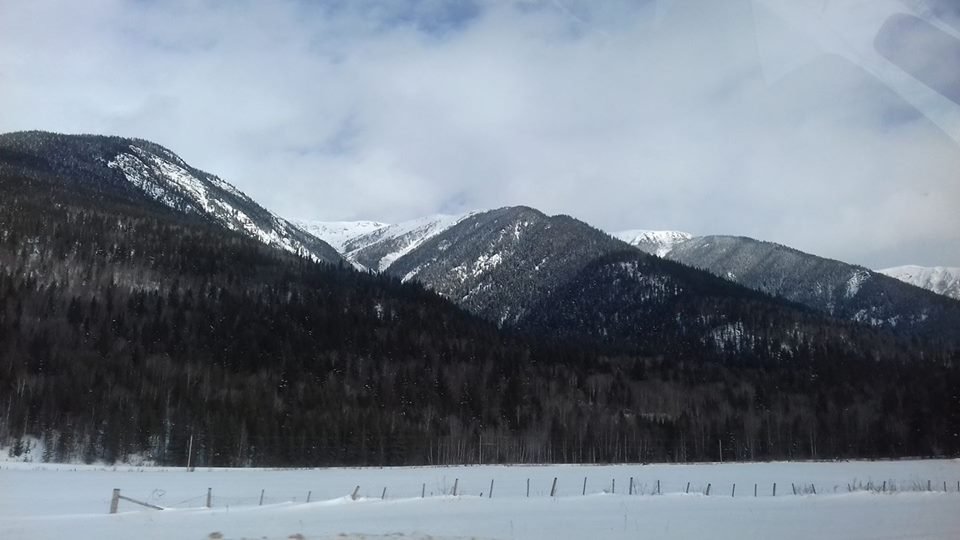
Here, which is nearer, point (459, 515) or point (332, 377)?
point (459, 515)

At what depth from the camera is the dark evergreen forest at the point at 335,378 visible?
85.7 m

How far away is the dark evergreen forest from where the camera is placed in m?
85.7

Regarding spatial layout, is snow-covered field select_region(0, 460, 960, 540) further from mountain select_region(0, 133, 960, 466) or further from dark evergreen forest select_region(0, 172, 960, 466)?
dark evergreen forest select_region(0, 172, 960, 466)

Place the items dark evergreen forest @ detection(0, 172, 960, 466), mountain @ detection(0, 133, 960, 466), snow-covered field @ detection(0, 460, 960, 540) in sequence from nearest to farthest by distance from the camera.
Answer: snow-covered field @ detection(0, 460, 960, 540) → mountain @ detection(0, 133, 960, 466) → dark evergreen forest @ detection(0, 172, 960, 466)

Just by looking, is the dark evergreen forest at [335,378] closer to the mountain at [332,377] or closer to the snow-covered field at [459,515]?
the mountain at [332,377]

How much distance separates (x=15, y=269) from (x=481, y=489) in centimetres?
10620

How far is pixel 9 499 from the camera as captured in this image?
118ft

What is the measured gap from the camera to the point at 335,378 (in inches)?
4395

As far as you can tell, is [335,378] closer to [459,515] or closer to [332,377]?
[332,377]

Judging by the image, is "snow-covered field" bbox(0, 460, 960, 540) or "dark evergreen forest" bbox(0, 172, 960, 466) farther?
"dark evergreen forest" bbox(0, 172, 960, 466)

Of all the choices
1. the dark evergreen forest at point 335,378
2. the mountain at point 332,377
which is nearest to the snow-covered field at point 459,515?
the mountain at point 332,377

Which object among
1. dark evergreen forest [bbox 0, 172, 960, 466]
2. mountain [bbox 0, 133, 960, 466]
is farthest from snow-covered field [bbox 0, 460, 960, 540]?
dark evergreen forest [bbox 0, 172, 960, 466]

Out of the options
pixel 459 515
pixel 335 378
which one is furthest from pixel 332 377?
pixel 459 515

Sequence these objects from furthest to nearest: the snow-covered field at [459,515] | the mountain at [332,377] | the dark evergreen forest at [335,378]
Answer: the dark evergreen forest at [335,378], the mountain at [332,377], the snow-covered field at [459,515]
